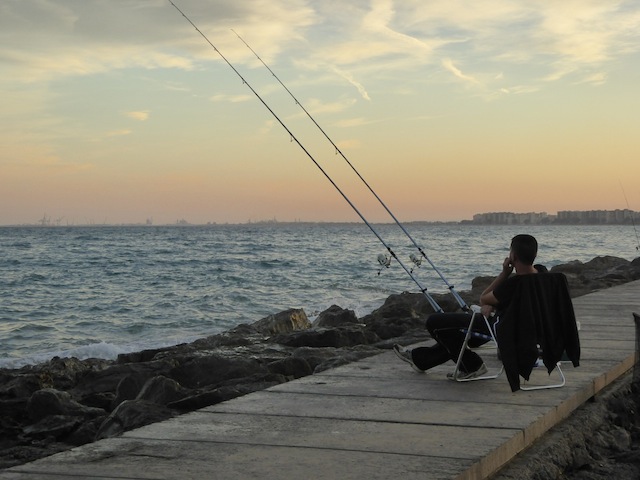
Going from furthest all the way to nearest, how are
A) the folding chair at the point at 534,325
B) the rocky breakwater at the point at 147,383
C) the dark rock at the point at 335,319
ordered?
the dark rock at the point at 335,319 → the rocky breakwater at the point at 147,383 → the folding chair at the point at 534,325

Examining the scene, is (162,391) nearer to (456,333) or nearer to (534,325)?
(456,333)

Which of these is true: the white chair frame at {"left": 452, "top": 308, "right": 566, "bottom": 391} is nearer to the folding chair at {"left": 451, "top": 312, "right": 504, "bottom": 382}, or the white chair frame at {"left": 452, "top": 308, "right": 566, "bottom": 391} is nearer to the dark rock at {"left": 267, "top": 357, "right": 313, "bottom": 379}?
the folding chair at {"left": 451, "top": 312, "right": 504, "bottom": 382}

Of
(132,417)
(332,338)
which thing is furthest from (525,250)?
(332,338)

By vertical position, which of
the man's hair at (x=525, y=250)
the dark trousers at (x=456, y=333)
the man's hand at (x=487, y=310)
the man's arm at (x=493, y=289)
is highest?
the man's hair at (x=525, y=250)

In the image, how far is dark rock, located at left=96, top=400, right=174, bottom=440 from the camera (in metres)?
6.16

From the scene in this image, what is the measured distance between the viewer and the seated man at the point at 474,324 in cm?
581

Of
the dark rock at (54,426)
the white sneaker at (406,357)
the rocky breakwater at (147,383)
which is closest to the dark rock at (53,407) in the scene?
the rocky breakwater at (147,383)

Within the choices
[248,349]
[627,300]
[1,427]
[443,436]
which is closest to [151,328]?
[248,349]

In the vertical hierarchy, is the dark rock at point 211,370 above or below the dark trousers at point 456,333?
below

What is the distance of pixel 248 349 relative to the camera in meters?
11.8

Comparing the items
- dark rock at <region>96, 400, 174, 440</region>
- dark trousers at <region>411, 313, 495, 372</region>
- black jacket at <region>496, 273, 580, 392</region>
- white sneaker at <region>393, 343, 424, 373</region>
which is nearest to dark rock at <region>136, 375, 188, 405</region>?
dark rock at <region>96, 400, 174, 440</region>

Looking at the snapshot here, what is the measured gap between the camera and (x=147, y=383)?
25.2ft

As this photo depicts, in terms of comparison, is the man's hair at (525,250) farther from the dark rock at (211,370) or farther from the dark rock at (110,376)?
the dark rock at (110,376)

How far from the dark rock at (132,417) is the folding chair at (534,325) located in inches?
95.0
